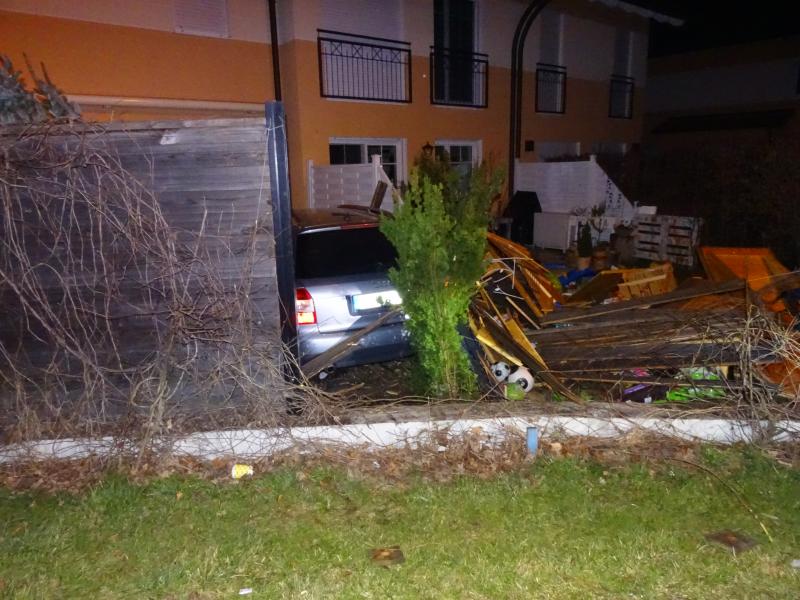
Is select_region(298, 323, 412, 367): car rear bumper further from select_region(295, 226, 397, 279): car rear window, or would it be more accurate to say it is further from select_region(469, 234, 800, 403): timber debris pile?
select_region(469, 234, 800, 403): timber debris pile

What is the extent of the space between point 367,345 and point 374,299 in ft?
1.35

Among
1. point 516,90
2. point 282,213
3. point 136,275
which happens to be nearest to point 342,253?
point 282,213

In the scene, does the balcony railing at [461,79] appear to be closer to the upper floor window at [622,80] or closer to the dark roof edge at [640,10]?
the dark roof edge at [640,10]

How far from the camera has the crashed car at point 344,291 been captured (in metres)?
4.92

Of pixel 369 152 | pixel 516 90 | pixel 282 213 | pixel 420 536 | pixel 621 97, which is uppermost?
pixel 621 97

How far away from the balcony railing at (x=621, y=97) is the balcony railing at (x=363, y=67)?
8.07m

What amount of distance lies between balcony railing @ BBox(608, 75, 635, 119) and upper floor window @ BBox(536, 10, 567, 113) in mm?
2451

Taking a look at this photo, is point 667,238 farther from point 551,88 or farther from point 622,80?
point 622,80

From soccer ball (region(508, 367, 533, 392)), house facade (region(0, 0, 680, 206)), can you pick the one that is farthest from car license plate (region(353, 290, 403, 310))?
house facade (region(0, 0, 680, 206))

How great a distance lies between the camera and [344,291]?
4.98m

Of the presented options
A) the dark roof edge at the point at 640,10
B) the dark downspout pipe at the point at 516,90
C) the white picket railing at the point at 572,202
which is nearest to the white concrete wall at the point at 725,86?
the dark roof edge at the point at 640,10

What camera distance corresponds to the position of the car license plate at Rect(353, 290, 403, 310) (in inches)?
198

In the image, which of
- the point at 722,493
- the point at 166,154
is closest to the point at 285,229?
the point at 166,154

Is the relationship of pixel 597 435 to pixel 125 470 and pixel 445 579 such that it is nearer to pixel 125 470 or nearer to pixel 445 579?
pixel 445 579
